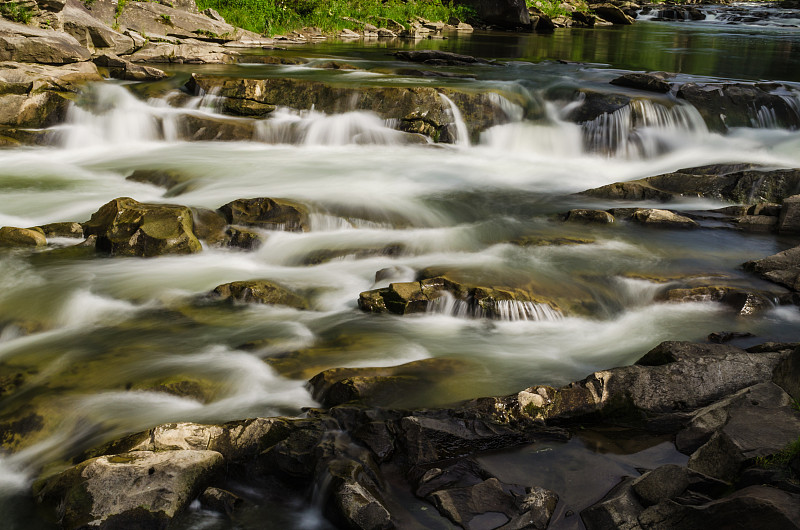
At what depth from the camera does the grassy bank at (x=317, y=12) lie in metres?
24.0

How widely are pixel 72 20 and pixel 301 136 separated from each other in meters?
7.53

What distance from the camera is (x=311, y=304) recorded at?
21.0ft

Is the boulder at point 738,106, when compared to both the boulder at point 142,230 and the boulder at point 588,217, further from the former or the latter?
the boulder at point 142,230

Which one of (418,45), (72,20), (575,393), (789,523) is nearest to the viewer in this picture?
(789,523)

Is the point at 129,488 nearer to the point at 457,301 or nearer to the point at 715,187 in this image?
the point at 457,301

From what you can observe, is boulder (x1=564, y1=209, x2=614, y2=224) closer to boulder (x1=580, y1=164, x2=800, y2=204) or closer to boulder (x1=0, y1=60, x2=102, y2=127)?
boulder (x1=580, y1=164, x2=800, y2=204)

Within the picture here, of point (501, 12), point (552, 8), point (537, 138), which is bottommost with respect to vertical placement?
point (537, 138)

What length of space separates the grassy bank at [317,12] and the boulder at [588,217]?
17958mm

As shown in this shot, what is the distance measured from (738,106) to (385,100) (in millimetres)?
6335

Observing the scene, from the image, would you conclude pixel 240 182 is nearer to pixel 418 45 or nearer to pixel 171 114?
pixel 171 114

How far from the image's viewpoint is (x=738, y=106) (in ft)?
40.9

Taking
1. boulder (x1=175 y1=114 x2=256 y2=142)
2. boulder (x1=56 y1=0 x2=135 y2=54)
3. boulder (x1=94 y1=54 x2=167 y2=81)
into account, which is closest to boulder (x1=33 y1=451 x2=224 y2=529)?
boulder (x1=175 y1=114 x2=256 y2=142)

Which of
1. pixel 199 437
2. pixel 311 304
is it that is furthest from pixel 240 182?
pixel 199 437

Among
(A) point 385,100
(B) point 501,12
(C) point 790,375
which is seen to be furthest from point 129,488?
(B) point 501,12
